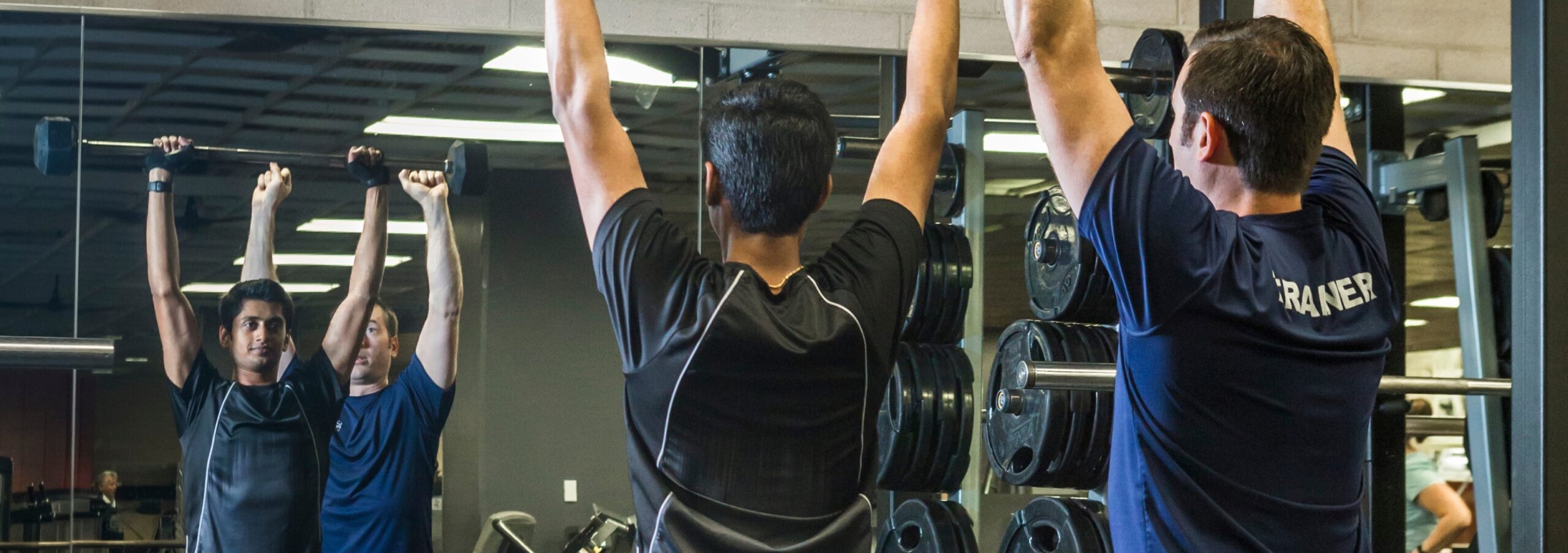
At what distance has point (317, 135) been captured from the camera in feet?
11.8

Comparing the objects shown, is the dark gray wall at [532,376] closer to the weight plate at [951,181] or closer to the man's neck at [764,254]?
the weight plate at [951,181]

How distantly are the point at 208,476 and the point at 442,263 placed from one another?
2.67 feet

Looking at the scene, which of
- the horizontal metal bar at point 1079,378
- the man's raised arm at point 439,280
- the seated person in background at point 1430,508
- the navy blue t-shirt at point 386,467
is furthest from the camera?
the seated person in background at point 1430,508

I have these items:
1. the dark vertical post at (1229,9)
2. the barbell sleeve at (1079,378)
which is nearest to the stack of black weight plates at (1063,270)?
the dark vertical post at (1229,9)

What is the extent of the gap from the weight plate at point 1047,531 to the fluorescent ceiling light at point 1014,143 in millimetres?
1616

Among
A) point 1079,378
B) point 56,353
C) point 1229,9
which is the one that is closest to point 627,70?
point 1229,9

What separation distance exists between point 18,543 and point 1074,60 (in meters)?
3.13

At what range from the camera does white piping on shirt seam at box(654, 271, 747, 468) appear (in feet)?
4.90

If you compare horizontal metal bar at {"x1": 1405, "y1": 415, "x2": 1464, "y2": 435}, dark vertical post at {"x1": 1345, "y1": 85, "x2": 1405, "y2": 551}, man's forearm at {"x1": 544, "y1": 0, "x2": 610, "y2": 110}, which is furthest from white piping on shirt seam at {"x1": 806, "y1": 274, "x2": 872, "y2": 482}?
horizontal metal bar at {"x1": 1405, "y1": 415, "x2": 1464, "y2": 435}

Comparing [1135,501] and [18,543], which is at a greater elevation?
[1135,501]

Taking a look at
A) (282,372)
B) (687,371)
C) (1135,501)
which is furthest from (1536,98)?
(282,372)

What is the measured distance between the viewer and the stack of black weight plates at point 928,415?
340 centimetres

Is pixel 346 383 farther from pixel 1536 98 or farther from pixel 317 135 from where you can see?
pixel 1536 98

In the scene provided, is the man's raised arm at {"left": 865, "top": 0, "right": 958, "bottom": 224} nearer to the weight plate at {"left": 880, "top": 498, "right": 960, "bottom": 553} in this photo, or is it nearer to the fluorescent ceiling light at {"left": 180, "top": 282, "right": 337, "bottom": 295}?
the weight plate at {"left": 880, "top": 498, "right": 960, "bottom": 553}
